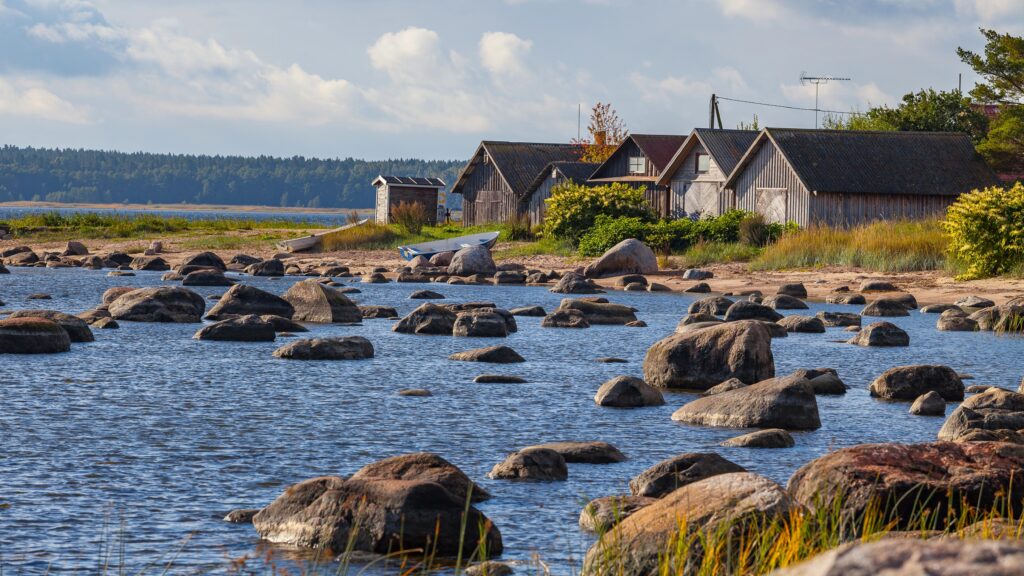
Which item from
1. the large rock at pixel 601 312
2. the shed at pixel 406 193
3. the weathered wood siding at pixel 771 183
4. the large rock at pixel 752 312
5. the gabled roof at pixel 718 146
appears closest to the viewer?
the large rock at pixel 752 312

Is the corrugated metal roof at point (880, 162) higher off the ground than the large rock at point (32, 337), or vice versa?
the corrugated metal roof at point (880, 162)

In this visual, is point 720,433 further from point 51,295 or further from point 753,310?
point 51,295

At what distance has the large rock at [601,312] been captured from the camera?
2747 cm

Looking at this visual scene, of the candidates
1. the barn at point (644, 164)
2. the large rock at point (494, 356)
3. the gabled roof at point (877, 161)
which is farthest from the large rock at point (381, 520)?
the barn at point (644, 164)

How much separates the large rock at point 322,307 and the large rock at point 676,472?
1728 centimetres

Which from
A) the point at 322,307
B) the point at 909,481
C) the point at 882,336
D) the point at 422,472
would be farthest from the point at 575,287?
the point at 909,481

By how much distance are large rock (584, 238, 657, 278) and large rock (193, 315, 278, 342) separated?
70.0ft

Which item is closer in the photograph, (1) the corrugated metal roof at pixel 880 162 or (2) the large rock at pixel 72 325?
(2) the large rock at pixel 72 325

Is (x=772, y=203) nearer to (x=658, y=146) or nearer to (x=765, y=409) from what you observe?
(x=658, y=146)

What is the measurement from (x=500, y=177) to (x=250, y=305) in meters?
40.6

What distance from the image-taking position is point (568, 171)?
6128 cm

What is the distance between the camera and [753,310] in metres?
26.8

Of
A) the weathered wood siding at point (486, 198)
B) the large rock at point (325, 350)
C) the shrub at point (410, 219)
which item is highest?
the weathered wood siding at point (486, 198)

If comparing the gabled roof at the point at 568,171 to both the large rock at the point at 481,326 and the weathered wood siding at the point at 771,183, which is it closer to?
the weathered wood siding at the point at 771,183
